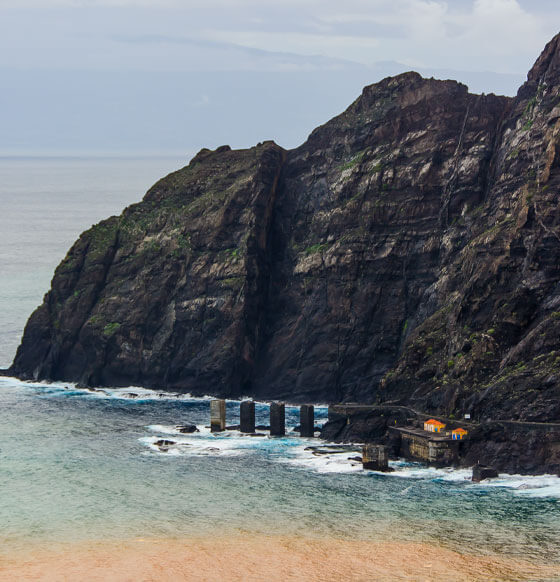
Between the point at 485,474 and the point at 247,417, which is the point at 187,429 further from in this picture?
the point at 485,474

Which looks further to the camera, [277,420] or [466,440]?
[277,420]

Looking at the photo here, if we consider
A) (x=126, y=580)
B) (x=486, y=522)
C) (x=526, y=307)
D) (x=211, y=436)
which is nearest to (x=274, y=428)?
(x=211, y=436)

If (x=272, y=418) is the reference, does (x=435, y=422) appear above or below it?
above

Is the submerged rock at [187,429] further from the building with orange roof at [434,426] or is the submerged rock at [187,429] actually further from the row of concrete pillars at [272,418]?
the building with orange roof at [434,426]

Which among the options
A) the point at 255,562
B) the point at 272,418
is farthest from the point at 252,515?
the point at 272,418

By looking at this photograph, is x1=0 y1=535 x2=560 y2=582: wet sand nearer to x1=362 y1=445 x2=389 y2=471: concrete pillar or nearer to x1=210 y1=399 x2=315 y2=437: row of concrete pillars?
x1=362 y1=445 x2=389 y2=471: concrete pillar

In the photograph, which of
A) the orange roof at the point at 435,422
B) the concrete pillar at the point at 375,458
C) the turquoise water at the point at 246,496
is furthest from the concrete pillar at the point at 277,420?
the orange roof at the point at 435,422

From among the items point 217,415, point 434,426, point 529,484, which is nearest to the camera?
point 529,484

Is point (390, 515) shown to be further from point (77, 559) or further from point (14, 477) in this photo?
point (14, 477)
